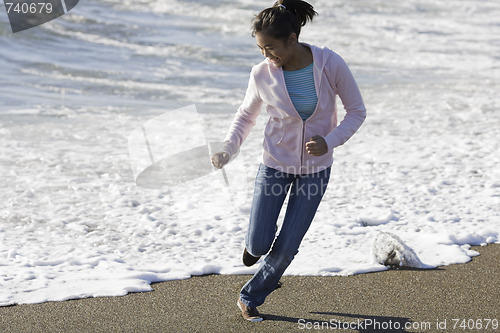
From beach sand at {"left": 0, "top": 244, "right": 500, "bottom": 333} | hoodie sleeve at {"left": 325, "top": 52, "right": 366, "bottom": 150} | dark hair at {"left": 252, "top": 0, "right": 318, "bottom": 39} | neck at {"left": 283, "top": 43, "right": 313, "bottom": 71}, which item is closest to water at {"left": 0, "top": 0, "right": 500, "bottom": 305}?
beach sand at {"left": 0, "top": 244, "right": 500, "bottom": 333}

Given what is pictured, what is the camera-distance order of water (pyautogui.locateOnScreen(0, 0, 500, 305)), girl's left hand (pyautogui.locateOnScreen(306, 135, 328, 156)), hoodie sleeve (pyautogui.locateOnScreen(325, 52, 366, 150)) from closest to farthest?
girl's left hand (pyautogui.locateOnScreen(306, 135, 328, 156)), hoodie sleeve (pyautogui.locateOnScreen(325, 52, 366, 150)), water (pyautogui.locateOnScreen(0, 0, 500, 305))

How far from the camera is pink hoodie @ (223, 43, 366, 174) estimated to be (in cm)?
354

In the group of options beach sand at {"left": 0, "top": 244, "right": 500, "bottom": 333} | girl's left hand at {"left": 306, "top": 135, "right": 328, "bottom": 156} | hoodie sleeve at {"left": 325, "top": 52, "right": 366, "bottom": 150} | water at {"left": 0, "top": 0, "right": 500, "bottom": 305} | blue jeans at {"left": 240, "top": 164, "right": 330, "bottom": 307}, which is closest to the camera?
girl's left hand at {"left": 306, "top": 135, "right": 328, "bottom": 156}

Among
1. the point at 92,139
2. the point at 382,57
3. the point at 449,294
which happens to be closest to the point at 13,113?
the point at 92,139

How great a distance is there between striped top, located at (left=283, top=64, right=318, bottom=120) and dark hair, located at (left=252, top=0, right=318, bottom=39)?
211mm

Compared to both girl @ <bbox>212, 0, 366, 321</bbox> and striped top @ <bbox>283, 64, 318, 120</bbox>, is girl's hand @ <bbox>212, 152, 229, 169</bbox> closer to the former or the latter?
girl @ <bbox>212, 0, 366, 321</bbox>

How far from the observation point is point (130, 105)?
1166cm

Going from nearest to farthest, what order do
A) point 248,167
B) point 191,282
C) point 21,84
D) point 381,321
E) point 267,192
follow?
point 267,192 < point 381,321 < point 191,282 < point 248,167 < point 21,84

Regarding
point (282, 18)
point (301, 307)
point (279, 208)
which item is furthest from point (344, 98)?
point (301, 307)

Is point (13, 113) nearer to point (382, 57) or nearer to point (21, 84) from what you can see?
point (21, 84)

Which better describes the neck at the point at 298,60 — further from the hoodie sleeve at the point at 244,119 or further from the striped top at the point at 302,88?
the hoodie sleeve at the point at 244,119

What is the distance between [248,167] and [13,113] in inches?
171

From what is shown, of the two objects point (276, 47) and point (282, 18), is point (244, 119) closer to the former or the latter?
point (276, 47)

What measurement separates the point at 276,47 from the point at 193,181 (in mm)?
4398
